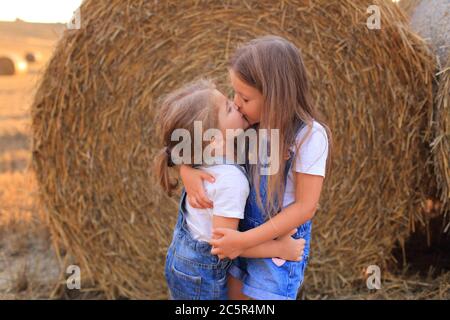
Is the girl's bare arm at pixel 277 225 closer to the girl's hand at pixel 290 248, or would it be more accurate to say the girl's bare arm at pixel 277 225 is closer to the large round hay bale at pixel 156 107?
the girl's hand at pixel 290 248

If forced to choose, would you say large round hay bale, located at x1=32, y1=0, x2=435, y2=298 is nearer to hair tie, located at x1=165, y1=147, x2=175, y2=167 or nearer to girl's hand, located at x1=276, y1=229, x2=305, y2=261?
hair tie, located at x1=165, y1=147, x2=175, y2=167

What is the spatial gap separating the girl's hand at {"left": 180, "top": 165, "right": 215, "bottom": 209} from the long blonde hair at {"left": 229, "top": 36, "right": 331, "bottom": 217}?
0.39 feet

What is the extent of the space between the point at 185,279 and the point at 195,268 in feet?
0.14

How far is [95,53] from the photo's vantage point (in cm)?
229

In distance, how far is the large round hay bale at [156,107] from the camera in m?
2.25

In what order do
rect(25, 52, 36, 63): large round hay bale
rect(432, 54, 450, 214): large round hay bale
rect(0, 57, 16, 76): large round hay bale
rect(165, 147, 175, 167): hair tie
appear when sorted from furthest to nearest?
rect(25, 52, 36, 63): large round hay bale, rect(0, 57, 16, 76): large round hay bale, rect(432, 54, 450, 214): large round hay bale, rect(165, 147, 175, 167): hair tie

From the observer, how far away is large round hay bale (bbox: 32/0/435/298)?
7.39ft

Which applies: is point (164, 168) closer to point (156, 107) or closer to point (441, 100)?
point (156, 107)

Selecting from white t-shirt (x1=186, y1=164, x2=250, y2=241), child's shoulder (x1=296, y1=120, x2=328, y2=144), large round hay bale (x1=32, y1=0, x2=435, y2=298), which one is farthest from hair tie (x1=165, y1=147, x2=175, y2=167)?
large round hay bale (x1=32, y1=0, x2=435, y2=298)

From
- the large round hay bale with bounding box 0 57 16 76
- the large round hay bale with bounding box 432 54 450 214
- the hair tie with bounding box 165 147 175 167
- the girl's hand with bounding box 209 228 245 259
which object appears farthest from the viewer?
the large round hay bale with bounding box 0 57 16 76

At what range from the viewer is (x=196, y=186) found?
4.70 feet

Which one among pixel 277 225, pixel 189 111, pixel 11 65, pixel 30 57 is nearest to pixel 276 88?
pixel 189 111

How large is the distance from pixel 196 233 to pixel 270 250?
191 mm

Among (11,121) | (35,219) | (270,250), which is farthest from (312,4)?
(11,121)
